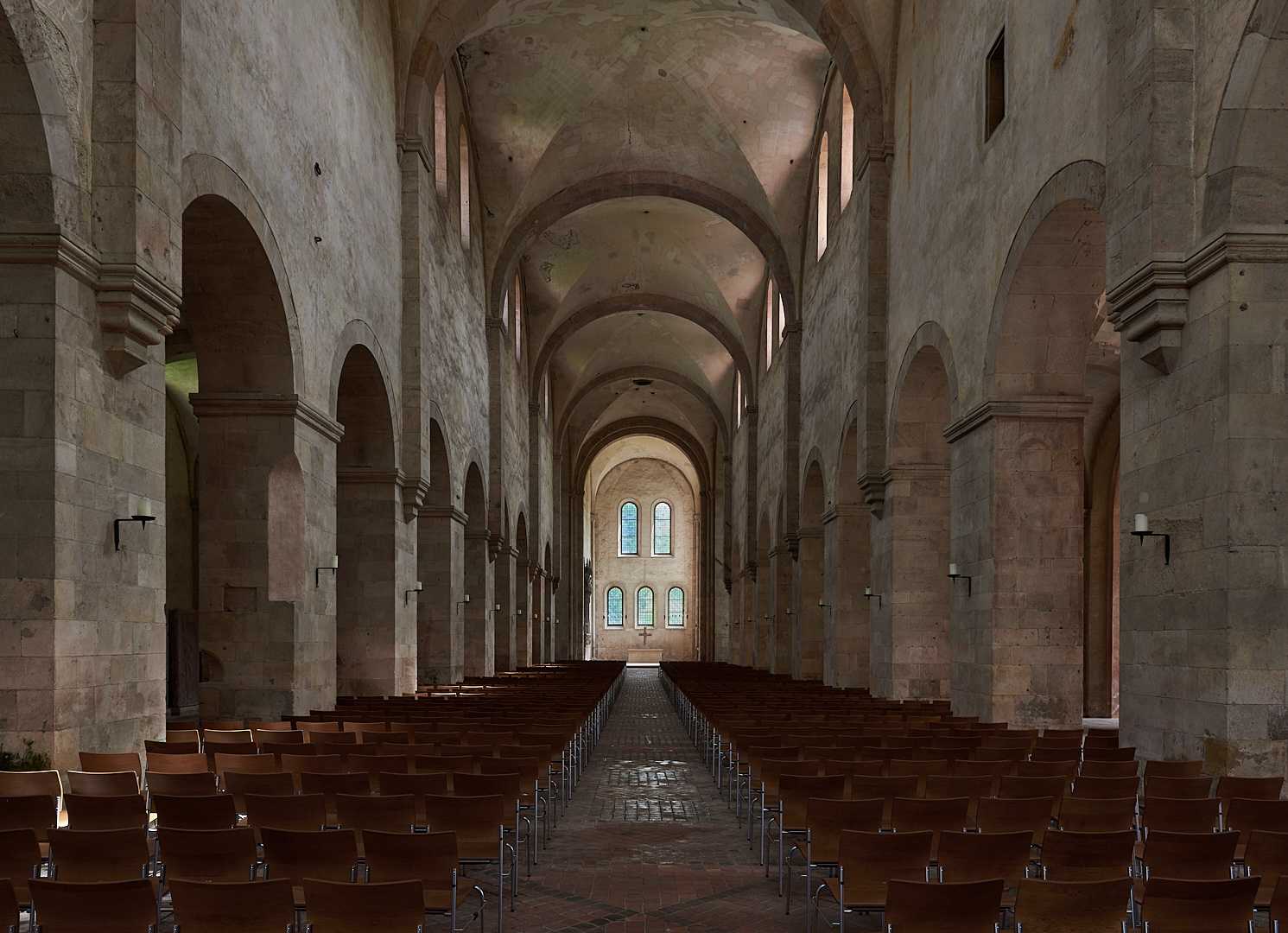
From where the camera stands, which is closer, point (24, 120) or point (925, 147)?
point (24, 120)

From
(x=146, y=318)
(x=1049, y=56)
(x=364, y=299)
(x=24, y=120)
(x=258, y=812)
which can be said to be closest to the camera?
(x=258, y=812)

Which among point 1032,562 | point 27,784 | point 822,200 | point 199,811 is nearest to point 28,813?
point 27,784

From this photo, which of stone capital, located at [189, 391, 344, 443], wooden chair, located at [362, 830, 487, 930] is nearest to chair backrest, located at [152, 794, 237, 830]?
wooden chair, located at [362, 830, 487, 930]

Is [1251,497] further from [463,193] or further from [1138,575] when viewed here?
[463,193]

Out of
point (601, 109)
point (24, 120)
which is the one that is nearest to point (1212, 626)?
point (24, 120)

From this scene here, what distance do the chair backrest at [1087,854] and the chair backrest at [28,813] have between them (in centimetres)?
459

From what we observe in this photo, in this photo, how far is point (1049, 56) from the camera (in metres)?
10.9

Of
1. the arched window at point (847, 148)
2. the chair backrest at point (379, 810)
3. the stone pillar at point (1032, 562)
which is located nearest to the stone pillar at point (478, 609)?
the arched window at point (847, 148)

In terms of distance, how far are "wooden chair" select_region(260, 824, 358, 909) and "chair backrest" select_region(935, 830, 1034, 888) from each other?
95.5 inches

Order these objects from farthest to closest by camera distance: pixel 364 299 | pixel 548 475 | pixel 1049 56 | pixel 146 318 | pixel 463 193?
pixel 548 475
pixel 463 193
pixel 364 299
pixel 1049 56
pixel 146 318

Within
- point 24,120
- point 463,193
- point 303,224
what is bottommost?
point 24,120

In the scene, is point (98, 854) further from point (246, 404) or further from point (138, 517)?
point (246, 404)

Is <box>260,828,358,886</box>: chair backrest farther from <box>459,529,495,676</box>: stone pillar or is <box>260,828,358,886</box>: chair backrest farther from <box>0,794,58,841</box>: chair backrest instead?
<box>459,529,495,676</box>: stone pillar

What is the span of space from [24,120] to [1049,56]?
29.7ft
